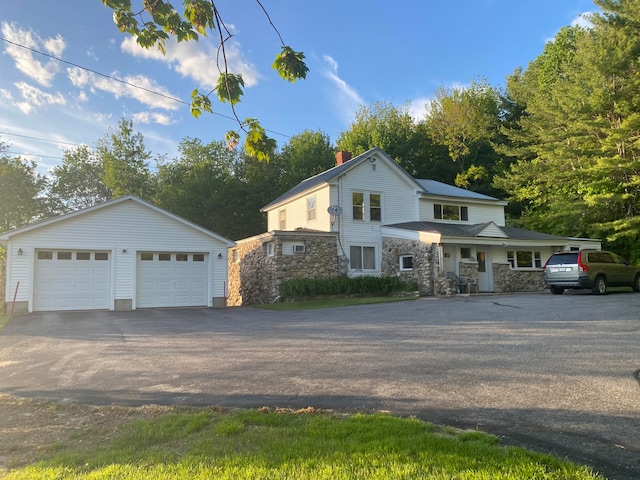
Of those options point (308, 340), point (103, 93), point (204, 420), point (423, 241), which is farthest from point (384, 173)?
point (204, 420)

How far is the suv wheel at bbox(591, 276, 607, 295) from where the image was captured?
16766mm

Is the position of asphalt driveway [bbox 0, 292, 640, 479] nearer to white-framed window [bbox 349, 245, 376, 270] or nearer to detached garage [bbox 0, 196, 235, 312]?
detached garage [bbox 0, 196, 235, 312]

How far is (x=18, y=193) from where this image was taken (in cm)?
3728

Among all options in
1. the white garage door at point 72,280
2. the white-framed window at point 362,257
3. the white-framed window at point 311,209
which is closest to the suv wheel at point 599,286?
the white-framed window at point 362,257

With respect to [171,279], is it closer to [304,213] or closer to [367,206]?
[304,213]

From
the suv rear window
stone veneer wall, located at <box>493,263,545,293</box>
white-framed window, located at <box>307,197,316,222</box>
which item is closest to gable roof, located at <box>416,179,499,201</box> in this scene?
stone veneer wall, located at <box>493,263,545,293</box>

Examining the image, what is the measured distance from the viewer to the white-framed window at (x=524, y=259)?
75.5ft

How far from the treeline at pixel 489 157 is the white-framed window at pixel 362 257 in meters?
12.1

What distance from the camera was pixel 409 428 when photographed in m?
3.75

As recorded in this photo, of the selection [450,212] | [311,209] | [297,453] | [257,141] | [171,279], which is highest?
[311,209]

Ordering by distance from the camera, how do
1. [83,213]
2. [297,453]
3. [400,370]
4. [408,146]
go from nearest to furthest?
[297,453] < [400,370] < [83,213] < [408,146]

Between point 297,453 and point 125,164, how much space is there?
43053mm

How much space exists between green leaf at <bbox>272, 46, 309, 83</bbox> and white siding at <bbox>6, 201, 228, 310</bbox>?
15.5 m

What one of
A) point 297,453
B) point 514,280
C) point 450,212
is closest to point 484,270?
point 514,280
